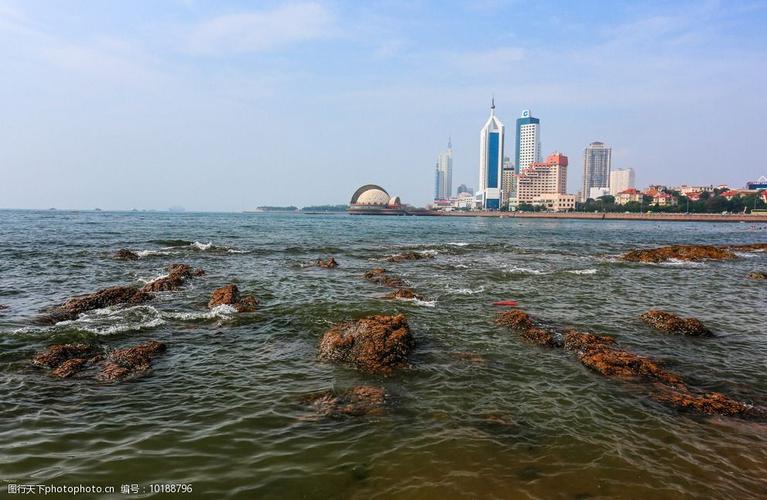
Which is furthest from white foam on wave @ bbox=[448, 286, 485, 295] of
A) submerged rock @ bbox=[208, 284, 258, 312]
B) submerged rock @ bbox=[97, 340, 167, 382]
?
submerged rock @ bbox=[97, 340, 167, 382]

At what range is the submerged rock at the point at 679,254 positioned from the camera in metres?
28.2

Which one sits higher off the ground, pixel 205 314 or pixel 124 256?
pixel 124 256

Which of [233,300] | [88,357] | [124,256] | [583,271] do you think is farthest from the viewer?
[124,256]

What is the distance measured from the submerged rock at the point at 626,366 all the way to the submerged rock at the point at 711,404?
2.31 feet

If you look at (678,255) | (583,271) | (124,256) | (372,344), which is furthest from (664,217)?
(372,344)

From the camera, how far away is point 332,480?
199 inches

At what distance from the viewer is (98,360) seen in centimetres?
862

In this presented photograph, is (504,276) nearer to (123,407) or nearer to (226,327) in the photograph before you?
(226,327)

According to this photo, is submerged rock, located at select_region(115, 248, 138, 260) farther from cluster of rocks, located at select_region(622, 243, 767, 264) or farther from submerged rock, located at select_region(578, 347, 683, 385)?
cluster of rocks, located at select_region(622, 243, 767, 264)

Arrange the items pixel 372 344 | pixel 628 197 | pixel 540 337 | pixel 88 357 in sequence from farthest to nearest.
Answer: pixel 628 197 → pixel 540 337 → pixel 372 344 → pixel 88 357

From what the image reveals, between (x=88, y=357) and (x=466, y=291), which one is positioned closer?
(x=88, y=357)

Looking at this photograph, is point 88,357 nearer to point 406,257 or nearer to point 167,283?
point 167,283

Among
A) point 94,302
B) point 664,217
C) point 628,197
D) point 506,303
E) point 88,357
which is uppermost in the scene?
point 628,197

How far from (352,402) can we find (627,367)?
18.3 feet
